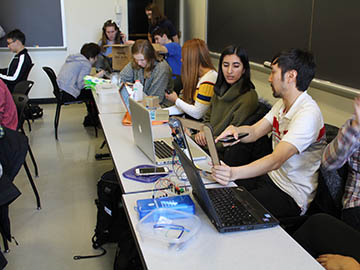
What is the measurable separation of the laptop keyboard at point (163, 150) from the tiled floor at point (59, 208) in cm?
82

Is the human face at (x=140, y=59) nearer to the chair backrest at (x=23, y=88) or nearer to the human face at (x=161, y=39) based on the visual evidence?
the chair backrest at (x=23, y=88)

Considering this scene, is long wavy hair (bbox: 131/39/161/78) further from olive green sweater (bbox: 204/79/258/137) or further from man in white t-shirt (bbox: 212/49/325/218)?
man in white t-shirt (bbox: 212/49/325/218)

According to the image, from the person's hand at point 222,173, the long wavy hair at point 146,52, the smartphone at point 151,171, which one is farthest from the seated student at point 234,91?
the long wavy hair at point 146,52

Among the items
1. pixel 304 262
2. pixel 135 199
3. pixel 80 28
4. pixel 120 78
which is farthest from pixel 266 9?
pixel 80 28

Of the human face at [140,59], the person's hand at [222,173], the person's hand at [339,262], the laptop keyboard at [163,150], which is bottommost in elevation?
the person's hand at [339,262]

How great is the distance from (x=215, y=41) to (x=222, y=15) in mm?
355

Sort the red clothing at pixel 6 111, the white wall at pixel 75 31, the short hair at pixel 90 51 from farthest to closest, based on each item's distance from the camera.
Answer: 1. the white wall at pixel 75 31
2. the short hair at pixel 90 51
3. the red clothing at pixel 6 111

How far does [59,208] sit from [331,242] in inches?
86.9

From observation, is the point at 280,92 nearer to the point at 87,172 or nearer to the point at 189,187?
the point at 189,187

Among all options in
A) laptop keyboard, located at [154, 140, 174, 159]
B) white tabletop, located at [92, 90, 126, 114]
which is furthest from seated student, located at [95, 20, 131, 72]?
laptop keyboard, located at [154, 140, 174, 159]

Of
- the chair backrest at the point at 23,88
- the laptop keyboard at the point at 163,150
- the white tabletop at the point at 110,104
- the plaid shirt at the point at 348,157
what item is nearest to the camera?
the plaid shirt at the point at 348,157

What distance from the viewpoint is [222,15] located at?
14.8 feet

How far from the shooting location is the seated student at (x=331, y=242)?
148 centimetres

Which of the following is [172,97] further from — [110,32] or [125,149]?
[110,32]
